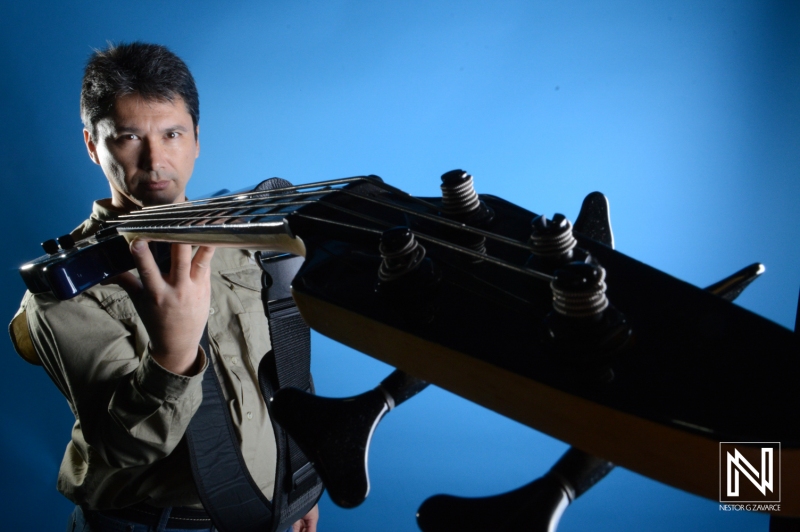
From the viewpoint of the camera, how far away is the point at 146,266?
0.81 meters

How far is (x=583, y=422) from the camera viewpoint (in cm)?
29

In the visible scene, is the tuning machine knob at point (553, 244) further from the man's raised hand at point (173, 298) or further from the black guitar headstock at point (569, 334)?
the man's raised hand at point (173, 298)

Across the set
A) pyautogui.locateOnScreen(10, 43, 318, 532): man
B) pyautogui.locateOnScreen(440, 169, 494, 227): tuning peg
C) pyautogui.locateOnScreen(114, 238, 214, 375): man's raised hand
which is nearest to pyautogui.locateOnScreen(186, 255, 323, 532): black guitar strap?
pyautogui.locateOnScreen(10, 43, 318, 532): man

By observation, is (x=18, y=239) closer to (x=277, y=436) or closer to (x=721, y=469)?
(x=277, y=436)

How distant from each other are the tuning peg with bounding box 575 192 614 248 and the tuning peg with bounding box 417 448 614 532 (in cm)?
19

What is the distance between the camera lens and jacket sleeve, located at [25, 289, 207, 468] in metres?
0.93

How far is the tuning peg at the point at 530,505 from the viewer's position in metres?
0.29

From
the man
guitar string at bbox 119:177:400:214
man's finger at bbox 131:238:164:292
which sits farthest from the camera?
the man

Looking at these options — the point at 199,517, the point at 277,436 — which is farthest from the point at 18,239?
the point at 277,436

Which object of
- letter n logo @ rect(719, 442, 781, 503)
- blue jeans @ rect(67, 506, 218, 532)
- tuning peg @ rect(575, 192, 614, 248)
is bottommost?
blue jeans @ rect(67, 506, 218, 532)

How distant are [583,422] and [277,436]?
742mm

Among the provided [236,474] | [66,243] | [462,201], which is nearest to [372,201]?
[462,201]

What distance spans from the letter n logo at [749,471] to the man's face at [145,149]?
1159mm

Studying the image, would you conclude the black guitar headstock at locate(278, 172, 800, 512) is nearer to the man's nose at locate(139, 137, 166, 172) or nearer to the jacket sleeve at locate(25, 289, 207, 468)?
the jacket sleeve at locate(25, 289, 207, 468)
